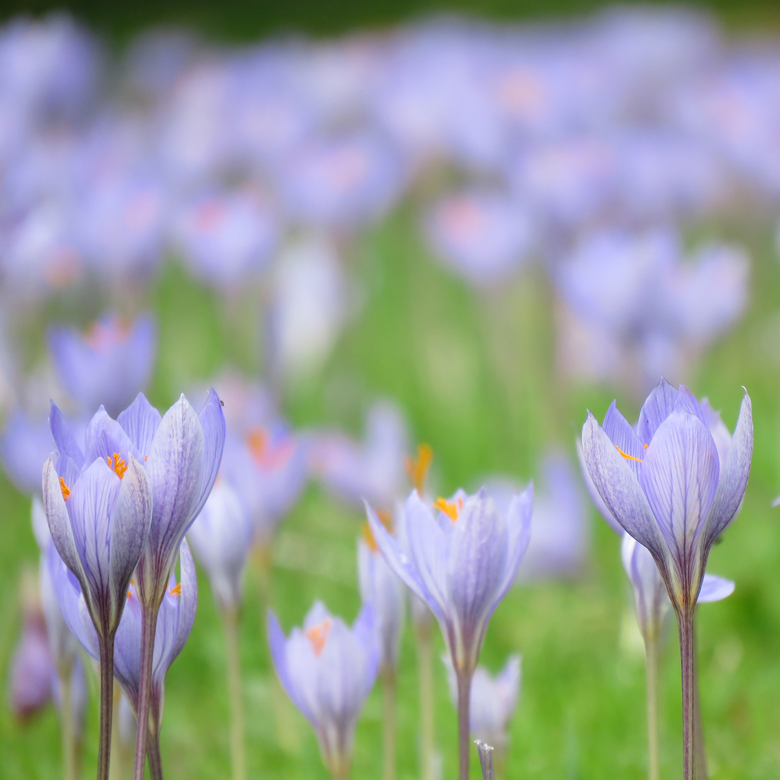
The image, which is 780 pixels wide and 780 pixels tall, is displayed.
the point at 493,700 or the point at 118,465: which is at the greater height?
the point at 118,465

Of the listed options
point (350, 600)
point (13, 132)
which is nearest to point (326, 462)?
point (350, 600)

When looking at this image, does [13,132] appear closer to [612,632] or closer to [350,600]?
[350,600]

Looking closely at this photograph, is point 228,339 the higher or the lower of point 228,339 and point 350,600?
the higher

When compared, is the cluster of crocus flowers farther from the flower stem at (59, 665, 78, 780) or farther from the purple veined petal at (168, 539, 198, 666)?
the flower stem at (59, 665, 78, 780)

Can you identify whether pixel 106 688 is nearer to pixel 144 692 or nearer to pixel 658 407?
pixel 144 692

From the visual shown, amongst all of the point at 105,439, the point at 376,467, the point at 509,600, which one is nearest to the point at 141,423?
the point at 105,439

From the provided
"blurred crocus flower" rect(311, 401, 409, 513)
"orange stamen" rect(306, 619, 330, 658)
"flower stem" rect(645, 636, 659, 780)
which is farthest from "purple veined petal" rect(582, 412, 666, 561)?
"blurred crocus flower" rect(311, 401, 409, 513)

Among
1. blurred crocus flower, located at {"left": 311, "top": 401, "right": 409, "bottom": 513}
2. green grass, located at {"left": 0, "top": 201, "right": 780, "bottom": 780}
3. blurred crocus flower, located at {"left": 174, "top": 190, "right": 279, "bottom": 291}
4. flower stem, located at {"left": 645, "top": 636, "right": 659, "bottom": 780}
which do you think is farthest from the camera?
blurred crocus flower, located at {"left": 174, "top": 190, "right": 279, "bottom": 291}
